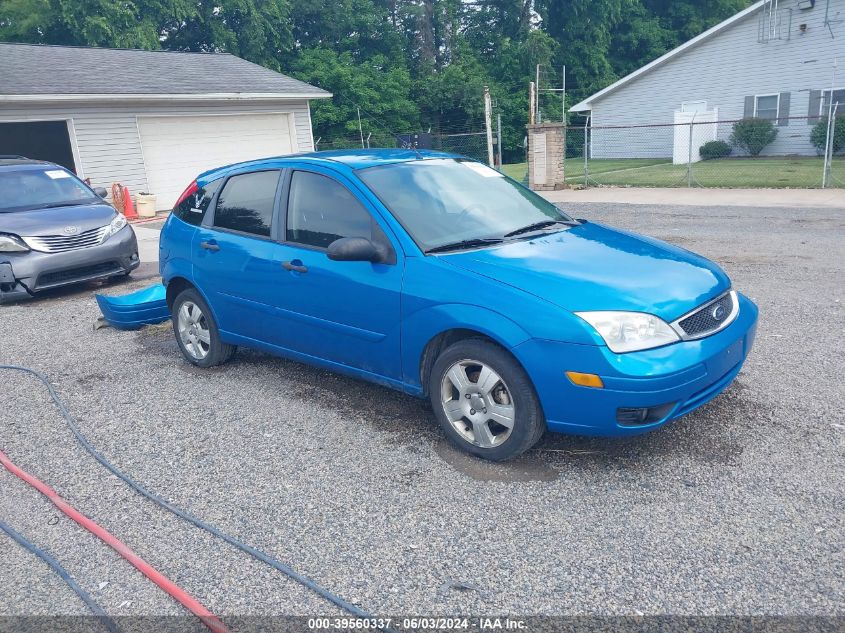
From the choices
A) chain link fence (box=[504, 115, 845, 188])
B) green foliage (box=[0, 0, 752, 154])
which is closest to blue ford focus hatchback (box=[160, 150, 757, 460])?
chain link fence (box=[504, 115, 845, 188])

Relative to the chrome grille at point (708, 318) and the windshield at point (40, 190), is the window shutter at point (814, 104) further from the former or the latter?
the chrome grille at point (708, 318)

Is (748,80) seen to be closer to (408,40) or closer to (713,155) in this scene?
(713,155)

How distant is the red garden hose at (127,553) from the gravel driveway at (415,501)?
4cm

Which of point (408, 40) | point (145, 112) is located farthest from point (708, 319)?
point (408, 40)

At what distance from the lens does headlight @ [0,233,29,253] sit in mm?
8047

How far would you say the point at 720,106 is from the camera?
27578 mm

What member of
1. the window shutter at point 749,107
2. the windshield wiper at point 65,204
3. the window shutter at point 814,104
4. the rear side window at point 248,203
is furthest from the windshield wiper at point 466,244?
the window shutter at point 749,107

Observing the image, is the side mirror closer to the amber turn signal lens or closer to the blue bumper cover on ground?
the amber turn signal lens

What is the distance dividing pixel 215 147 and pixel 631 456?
1631 centimetres

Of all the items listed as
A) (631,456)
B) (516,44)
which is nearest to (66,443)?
(631,456)

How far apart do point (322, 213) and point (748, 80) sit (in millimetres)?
26817

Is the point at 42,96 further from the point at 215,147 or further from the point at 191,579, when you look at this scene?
the point at 191,579

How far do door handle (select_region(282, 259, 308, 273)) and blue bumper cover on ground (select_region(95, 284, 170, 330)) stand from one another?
8.72 ft

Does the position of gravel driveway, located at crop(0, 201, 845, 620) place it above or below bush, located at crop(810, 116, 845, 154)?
below
